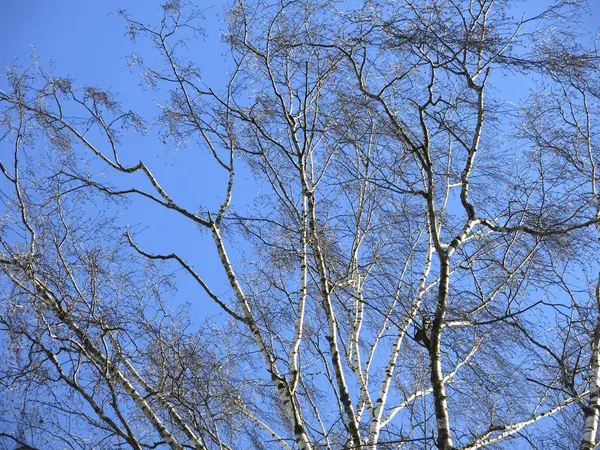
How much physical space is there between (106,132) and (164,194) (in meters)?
0.89

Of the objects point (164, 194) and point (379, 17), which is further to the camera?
point (164, 194)

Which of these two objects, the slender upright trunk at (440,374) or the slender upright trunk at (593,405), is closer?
the slender upright trunk at (440,374)

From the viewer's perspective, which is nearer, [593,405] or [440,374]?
[440,374]

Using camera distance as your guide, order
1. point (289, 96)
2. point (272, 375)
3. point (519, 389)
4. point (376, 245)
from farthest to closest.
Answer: point (376, 245), point (289, 96), point (519, 389), point (272, 375)

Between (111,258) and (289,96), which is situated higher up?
(289,96)

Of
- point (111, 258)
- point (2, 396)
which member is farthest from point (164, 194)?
point (2, 396)

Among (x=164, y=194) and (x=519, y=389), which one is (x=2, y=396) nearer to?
(x=164, y=194)

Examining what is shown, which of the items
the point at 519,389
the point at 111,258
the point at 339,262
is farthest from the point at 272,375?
the point at 519,389

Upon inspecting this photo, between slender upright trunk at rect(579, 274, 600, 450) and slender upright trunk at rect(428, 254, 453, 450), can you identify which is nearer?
slender upright trunk at rect(428, 254, 453, 450)

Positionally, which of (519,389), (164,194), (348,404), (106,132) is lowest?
(348,404)

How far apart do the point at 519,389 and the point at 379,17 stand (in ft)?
11.2

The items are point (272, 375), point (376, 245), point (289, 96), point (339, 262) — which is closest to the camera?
point (272, 375)

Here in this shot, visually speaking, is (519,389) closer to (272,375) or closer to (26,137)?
(272,375)

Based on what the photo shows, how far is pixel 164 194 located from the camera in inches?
252
